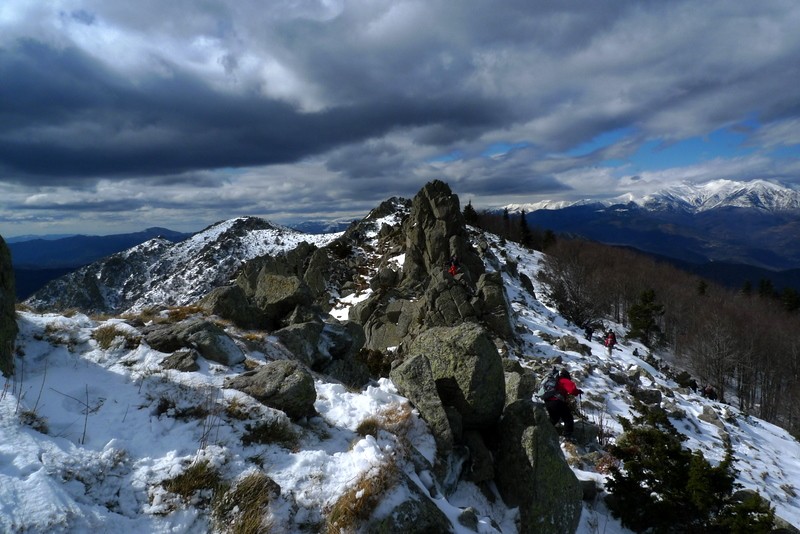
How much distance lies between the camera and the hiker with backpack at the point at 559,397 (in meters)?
13.8

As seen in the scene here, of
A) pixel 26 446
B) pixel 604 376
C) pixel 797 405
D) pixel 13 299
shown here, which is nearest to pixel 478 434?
pixel 26 446

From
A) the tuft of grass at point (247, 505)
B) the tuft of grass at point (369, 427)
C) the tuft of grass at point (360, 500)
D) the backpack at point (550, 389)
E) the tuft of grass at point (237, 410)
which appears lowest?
the backpack at point (550, 389)

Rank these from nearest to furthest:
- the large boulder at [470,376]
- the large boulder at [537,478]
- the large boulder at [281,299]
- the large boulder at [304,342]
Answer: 1. the large boulder at [537,478]
2. the large boulder at [470,376]
3. the large boulder at [304,342]
4. the large boulder at [281,299]

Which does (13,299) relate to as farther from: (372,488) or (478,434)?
(478,434)

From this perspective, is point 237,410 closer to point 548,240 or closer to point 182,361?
point 182,361

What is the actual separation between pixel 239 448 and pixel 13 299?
7.06 m

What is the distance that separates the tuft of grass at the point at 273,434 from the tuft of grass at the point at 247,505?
3.80ft

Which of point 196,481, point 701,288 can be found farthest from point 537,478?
point 701,288

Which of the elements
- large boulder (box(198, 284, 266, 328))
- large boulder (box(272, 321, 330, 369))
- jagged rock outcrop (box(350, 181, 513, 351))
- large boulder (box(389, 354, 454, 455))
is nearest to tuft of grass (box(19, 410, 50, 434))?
large boulder (box(389, 354, 454, 455))

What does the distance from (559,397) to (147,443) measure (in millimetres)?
12658

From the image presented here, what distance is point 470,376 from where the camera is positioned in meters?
10.0

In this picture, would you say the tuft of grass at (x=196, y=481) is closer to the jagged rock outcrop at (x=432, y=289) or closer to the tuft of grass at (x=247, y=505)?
the tuft of grass at (x=247, y=505)

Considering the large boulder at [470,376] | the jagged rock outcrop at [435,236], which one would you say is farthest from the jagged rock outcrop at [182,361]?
the jagged rock outcrop at [435,236]

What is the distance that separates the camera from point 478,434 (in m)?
10.2
